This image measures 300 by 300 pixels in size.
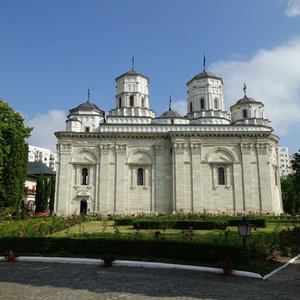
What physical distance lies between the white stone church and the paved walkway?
2055cm

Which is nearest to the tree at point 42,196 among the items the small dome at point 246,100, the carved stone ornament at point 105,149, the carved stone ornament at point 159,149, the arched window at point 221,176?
the carved stone ornament at point 105,149

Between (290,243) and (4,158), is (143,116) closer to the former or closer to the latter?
(4,158)

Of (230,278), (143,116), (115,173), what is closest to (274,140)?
(143,116)

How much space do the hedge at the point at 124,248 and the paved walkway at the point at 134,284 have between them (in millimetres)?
1068

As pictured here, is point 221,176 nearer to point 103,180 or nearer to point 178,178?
point 178,178

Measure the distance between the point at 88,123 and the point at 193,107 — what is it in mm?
11109

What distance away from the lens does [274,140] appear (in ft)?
111

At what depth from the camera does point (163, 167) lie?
31266mm

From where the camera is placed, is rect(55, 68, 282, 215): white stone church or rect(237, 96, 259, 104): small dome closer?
rect(55, 68, 282, 215): white stone church

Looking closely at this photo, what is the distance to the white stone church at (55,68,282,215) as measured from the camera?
30.1 metres

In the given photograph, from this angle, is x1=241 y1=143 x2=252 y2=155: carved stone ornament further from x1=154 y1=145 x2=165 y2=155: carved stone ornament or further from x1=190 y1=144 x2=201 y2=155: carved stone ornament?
x1=154 y1=145 x2=165 y2=155: carved stone ornament

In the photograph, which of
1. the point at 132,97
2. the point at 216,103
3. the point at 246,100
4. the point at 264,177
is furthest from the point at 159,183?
the point at 246,100

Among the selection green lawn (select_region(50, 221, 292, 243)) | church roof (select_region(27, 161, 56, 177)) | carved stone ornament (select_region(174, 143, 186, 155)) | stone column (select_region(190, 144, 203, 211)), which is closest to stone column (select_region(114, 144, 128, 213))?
carved stone ornament (select_region(174, 143, 186, 155))

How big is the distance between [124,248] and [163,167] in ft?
66.8
